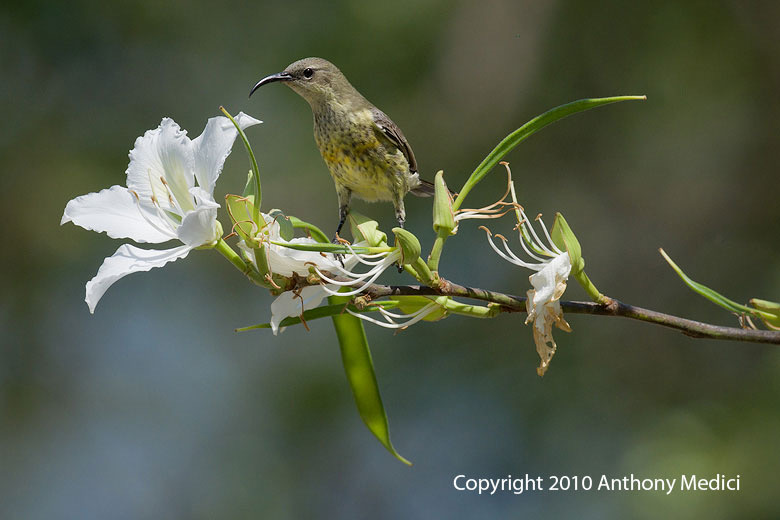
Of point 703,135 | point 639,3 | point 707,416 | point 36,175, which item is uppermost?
point 639,3

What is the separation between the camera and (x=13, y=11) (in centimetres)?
410

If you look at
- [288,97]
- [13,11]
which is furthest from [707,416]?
[13,11]

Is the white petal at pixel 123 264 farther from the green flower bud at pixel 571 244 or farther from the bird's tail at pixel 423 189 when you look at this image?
the bird's tail at pixel 423 189

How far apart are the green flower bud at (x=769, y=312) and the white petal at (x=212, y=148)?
2.14 ft

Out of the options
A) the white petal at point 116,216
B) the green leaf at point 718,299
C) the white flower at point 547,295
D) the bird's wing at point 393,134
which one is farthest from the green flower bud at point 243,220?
the bird's wing at point 393,134

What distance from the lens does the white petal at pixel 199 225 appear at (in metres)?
0.90

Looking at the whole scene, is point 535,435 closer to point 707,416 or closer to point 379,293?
point 707,416

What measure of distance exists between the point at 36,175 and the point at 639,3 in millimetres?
3095

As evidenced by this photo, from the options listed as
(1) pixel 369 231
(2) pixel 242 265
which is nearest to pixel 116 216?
(2) pixel 242 265

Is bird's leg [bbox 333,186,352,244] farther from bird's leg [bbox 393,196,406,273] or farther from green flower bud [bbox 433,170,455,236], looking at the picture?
green flower bud [bbox 433,170,455,236]

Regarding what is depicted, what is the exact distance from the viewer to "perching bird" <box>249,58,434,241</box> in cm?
146

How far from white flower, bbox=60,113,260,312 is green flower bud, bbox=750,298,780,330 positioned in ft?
2.13

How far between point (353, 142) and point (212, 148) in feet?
1.71

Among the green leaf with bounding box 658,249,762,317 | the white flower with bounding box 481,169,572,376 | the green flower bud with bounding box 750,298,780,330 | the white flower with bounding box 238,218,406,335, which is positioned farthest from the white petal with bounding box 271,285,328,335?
the green flower bud with bounding box 750,298,780,330
